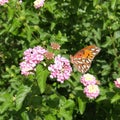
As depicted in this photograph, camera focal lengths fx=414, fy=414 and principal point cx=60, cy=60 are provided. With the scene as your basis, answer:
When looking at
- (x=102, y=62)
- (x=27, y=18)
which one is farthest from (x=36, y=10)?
(x=102, y=62)

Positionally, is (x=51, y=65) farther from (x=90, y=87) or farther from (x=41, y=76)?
(x=90, y=87)

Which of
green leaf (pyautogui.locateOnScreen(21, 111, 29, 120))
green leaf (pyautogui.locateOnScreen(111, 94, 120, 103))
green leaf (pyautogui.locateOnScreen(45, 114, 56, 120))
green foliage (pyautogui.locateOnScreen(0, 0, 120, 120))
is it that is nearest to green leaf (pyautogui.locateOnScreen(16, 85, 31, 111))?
green foliage (pyautogui.locateOnScreen(0, 0, 120, 120))

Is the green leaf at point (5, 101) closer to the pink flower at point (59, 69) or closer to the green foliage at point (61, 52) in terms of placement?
the green foliage at point (61, 52)

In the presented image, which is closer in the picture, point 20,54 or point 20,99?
point 20,99

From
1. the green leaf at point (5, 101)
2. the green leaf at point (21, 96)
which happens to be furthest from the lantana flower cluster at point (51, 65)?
the green leaf at point (5, 101)

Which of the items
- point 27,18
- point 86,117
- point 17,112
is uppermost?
point 27,18

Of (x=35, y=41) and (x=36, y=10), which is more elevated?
(x=36, y=10)

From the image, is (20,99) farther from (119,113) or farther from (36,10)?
(36,10)

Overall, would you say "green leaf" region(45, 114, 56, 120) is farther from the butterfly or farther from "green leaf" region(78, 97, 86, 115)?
the butterfly
